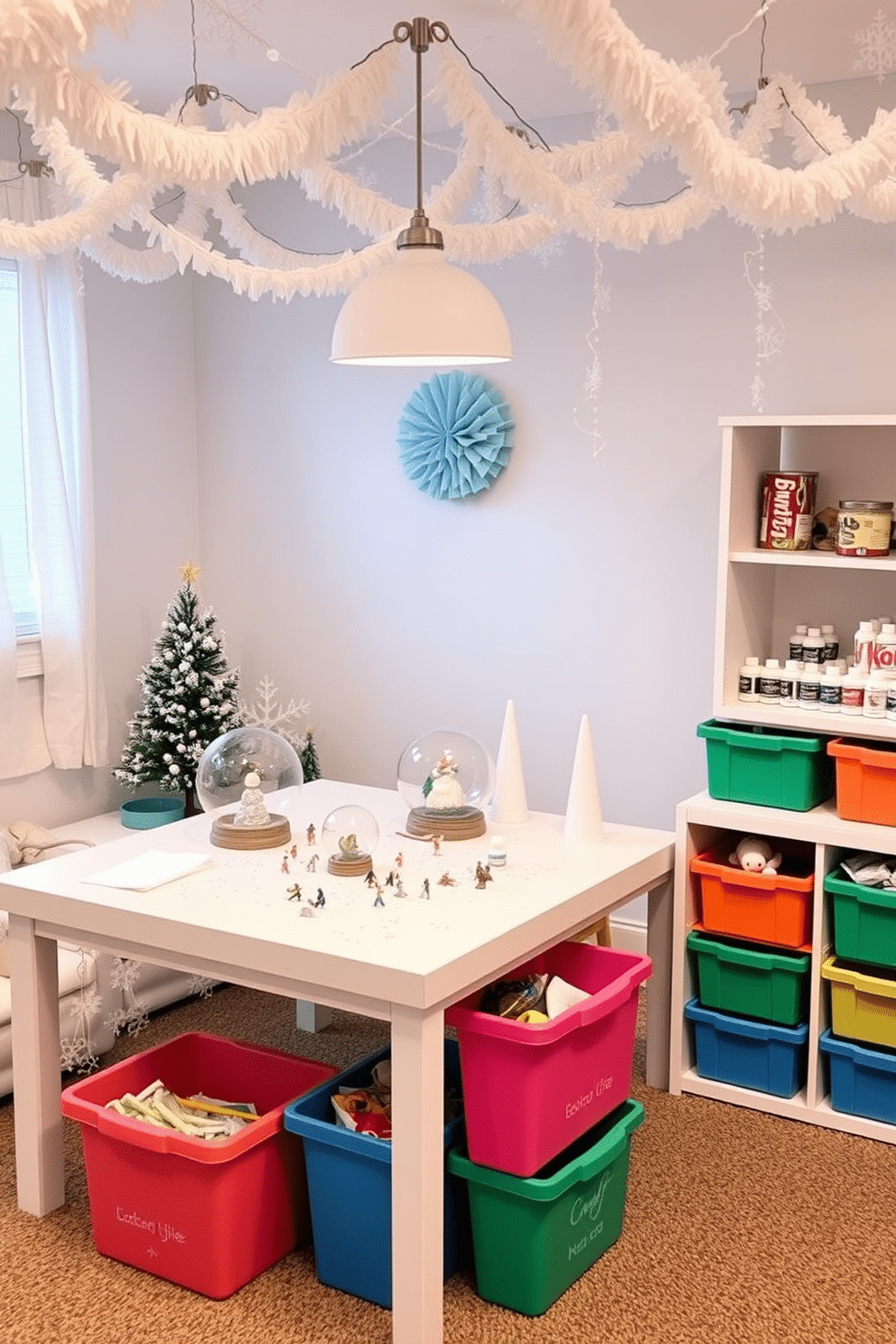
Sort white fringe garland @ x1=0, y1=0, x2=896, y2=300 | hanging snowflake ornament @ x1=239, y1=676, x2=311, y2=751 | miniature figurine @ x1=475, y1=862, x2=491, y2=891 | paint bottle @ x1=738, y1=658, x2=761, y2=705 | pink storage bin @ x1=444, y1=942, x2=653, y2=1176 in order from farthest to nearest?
1. hanging snowflake ornament @ x1=239, y1=676, x2=311, y2=751
2. paint bottle @ x1=738, y1=658, x2=761, y2=705
3. miniature figurine @ x1=475, y1=862, x2=491, y2=891
4. pink storage bin @ x1=444, y1=942, x2=653, y2=1176
5. white fringe garland @ x1=0, y1=0, x2=896, y2=300

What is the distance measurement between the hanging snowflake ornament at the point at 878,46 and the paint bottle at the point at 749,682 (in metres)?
1.48

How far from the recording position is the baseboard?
424 centimetres

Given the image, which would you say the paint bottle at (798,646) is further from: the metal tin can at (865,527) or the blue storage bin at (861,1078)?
the blue storage bin at (861,1078)

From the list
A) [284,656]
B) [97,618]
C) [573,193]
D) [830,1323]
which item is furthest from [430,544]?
[830,1323]

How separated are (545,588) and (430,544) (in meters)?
0.44

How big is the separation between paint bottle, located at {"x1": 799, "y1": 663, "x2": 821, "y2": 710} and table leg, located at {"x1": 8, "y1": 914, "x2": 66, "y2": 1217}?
5.93 feet

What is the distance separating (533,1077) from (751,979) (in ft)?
3.46

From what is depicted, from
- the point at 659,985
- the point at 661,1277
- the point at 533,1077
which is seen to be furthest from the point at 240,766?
the point at 661,1277

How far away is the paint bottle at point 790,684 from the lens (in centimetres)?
337

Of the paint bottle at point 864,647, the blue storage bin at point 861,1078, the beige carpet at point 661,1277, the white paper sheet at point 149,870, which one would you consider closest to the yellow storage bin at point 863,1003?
the blue storage bin at point 861,1078

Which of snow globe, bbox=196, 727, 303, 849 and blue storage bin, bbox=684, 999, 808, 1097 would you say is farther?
blue storage bin, bbox=684, 999, 808, 1097

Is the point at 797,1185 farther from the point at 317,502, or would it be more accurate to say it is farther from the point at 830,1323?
the point at 317,502

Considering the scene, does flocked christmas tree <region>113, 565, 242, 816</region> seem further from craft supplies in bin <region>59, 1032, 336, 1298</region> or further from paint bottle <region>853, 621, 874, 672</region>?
paint bottle <region>853, 621, 874, 672</region>

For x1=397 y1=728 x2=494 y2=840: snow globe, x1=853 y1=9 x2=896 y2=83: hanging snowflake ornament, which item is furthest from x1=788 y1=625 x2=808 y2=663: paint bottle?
x1=853 y1=9 x2=896 y2=83: hanging snowflake ornament
